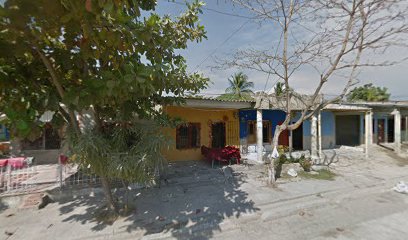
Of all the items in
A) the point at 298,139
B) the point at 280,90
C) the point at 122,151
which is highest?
the point at 280,90

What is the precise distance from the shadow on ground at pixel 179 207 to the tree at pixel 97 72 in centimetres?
77

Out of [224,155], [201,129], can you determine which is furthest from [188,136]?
[224,155]

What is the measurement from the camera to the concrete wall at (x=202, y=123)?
10.8 metres

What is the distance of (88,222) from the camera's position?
4.85 meters

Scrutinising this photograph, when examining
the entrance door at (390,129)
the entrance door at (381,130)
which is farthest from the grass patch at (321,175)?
the entrance door at (390,129)

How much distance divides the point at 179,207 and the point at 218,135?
683 centimetres

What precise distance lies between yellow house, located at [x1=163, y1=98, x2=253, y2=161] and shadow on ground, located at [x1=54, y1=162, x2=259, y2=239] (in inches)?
126

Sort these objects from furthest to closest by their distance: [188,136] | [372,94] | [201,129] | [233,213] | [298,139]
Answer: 1. [372,94]
2. [298,139]
3. [201,129]
4. [188,136]
5. [233,213]

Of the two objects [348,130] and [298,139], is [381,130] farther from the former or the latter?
[298,139]

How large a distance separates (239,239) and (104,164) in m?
2.96

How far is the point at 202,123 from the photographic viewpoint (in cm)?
1161

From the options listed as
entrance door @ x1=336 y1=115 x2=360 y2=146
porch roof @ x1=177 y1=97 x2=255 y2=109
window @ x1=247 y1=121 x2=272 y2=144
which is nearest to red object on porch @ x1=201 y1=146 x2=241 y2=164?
porch roof @ x1=177 y1=97 x2=255 y2=109

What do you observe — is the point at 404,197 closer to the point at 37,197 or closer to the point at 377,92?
the point at 37,197

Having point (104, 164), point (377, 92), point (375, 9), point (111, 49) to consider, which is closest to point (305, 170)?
point (375, 9)
